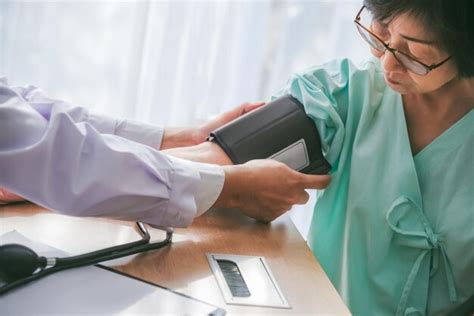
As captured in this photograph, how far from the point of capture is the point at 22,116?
0.90m

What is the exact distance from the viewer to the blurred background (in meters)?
2.09

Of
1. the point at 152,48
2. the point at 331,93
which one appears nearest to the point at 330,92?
the point at 331,93

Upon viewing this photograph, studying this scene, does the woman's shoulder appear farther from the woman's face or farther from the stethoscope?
the stethoscope

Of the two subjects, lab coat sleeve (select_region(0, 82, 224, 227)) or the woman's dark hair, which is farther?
the woman's dark hair

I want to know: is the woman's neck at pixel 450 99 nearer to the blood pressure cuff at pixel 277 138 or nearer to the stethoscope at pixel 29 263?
the blood pressure cuff at pixel 277 138

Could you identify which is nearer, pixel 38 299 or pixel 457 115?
pixel 38 299

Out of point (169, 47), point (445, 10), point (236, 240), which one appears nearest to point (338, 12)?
point (169, 47)

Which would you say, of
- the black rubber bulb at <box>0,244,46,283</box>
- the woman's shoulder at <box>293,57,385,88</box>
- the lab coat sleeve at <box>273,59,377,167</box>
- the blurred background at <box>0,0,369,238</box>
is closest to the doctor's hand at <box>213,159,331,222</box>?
the lab coat sleeve at <box>273,59,377,167</box>

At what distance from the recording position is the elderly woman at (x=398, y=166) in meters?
1.12

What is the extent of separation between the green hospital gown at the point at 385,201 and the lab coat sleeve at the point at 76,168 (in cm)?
42

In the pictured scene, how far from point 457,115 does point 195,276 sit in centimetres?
68

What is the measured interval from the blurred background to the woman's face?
3.40 ft

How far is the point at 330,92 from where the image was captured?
4.25 feet

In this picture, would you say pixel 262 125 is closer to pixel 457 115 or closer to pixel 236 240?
pixel 236 240
